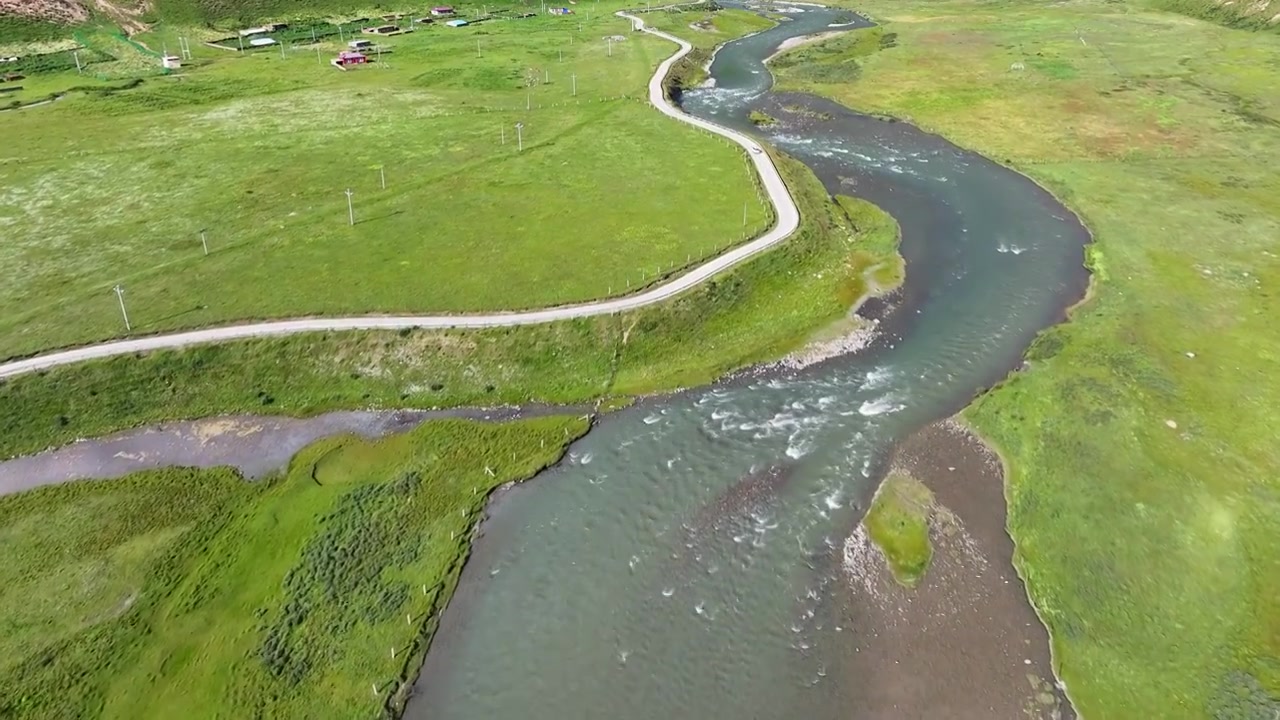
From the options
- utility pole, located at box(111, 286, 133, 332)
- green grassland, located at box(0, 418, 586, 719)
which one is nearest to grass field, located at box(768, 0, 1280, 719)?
green grassland, located at box(0, 418, 586, 719)

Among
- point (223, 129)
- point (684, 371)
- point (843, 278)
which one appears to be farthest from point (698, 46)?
point (684, 371)

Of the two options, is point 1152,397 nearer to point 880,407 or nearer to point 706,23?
point 880,407

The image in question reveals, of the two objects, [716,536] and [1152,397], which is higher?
[1152,397]

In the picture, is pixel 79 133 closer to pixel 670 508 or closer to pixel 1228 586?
pixel 670 508

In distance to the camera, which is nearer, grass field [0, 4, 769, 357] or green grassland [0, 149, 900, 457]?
green grassland [0, 149, 900, 457]

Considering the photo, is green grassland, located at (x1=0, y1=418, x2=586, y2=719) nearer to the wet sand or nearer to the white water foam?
the wet sand

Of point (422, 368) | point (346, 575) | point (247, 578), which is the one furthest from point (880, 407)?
point (247, 578)
